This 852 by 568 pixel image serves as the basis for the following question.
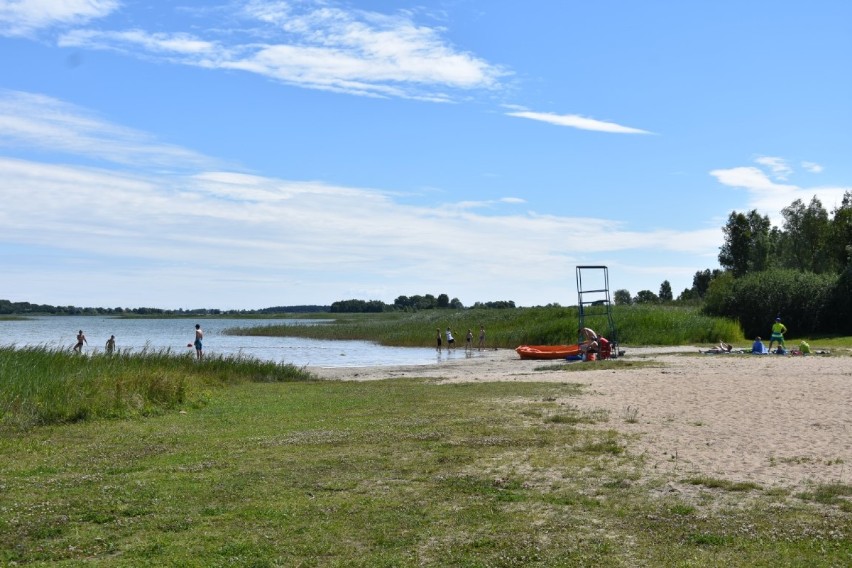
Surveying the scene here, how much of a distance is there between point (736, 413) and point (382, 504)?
9.76 meters

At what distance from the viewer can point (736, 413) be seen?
16.2m

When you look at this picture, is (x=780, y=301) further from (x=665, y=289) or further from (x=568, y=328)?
(x=665, y=289)

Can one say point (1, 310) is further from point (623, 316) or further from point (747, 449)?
point (747, 449)

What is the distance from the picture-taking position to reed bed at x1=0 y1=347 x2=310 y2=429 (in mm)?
16562

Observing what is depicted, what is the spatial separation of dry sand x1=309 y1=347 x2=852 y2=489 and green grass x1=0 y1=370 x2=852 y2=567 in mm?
791

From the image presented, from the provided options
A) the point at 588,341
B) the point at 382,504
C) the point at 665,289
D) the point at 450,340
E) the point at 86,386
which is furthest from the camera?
the point at 665,289

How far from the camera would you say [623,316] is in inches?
2131

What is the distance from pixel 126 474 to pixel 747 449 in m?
8.86

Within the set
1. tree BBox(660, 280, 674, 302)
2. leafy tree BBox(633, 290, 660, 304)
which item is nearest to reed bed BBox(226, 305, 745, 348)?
leafy tree BBox(633, 290, 660, 304)

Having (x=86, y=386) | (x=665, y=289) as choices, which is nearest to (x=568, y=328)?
(x=86, y=386)

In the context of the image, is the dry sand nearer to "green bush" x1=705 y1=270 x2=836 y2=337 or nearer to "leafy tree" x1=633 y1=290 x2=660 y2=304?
"green bush" x1=705 y1=270 x2=836 y2=337

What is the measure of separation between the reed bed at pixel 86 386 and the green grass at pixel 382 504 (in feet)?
5.36

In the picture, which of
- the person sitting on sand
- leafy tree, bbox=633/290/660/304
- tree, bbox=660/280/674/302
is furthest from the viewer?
tree, bbox=660/280/674/302

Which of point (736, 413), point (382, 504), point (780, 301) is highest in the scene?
point (780, 301)
